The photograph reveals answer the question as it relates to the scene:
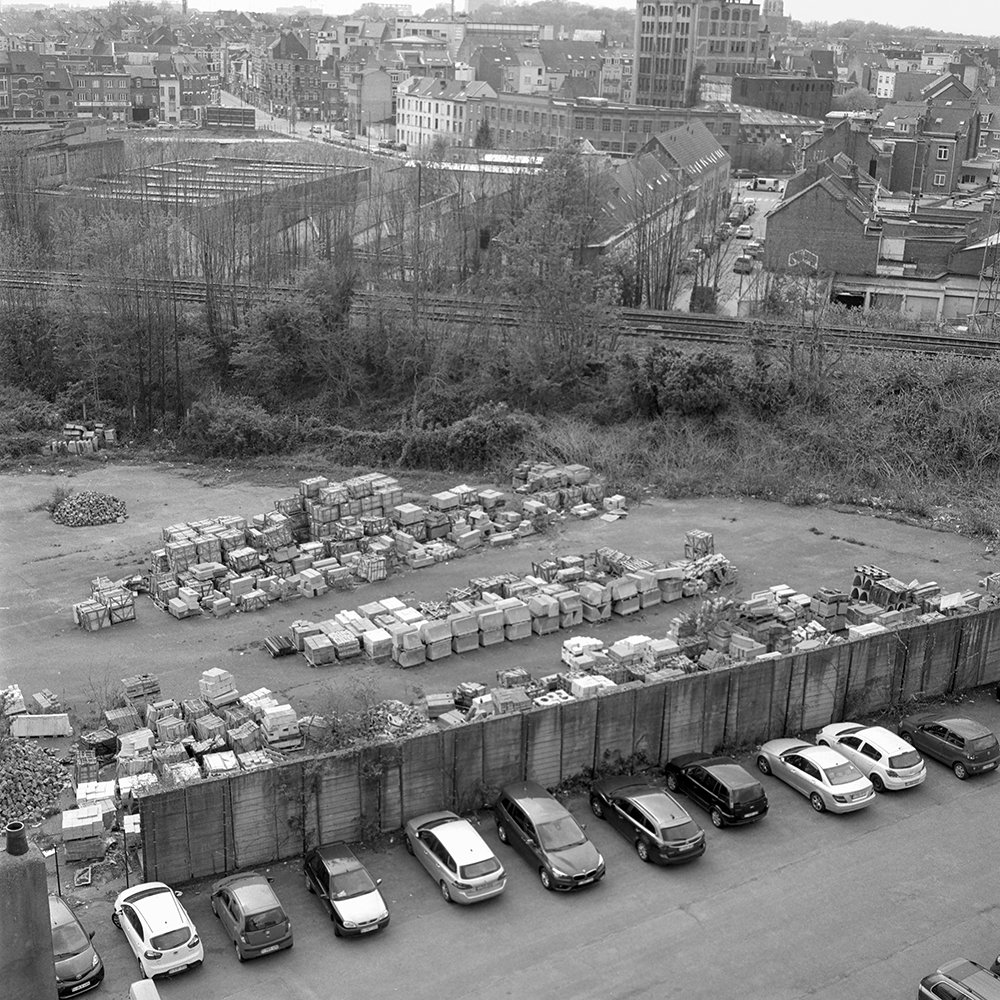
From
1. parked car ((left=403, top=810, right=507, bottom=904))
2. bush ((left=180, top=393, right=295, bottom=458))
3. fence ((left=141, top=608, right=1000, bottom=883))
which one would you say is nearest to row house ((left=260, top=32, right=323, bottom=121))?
bush ((left=180, top=393, right=295, bottom=458))

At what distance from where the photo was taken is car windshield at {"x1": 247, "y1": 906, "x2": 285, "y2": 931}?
39.7 ft

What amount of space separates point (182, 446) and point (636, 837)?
19986 millimetres

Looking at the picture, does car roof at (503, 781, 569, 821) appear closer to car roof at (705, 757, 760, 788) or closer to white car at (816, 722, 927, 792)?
car roof at (705, 757, 760, 788)

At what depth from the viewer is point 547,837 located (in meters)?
13.5

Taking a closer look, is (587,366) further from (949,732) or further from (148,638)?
(949,732)

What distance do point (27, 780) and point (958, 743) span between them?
1189 centimetres

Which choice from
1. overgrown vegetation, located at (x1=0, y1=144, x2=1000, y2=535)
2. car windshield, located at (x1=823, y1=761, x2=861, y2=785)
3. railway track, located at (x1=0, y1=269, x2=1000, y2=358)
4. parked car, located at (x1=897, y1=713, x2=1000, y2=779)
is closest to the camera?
car windshield, located at (x1=823, y1=761, x2=861, y2=785)

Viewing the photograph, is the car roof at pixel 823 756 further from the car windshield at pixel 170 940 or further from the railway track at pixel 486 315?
the railway track at pixel 486 315

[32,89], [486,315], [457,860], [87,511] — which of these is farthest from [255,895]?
[32,89]

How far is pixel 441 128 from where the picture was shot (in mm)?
95125

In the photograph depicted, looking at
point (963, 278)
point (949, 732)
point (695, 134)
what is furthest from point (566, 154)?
point (695, 134)

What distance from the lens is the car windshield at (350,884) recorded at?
1270 cm

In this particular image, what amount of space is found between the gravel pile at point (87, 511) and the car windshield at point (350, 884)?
14452 mm

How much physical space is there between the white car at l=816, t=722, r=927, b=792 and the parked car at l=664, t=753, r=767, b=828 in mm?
1690
